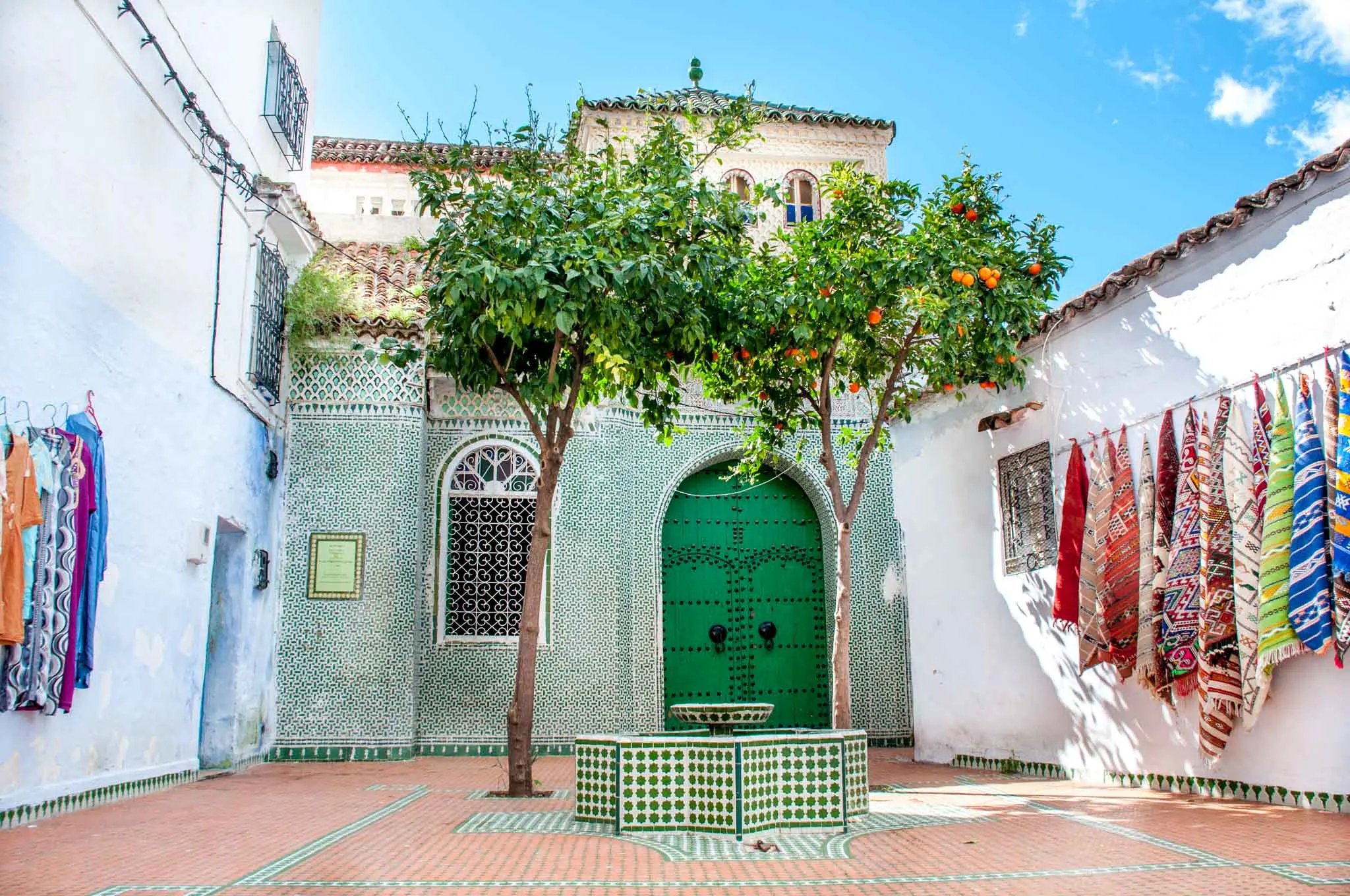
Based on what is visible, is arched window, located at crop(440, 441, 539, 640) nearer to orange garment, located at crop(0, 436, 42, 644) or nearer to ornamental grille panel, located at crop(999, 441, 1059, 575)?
ornamental grille panel, located at crop(999, 441, 1059, 575)

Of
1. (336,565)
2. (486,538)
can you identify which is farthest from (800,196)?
(336,565)

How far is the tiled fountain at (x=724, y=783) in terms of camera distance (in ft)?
15.2

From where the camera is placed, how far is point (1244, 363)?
574cm

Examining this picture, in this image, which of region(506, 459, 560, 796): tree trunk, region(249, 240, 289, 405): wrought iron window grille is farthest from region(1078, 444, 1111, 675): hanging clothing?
region(249, 240, 289, 405): wrought iron window grille

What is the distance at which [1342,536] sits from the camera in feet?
16.0

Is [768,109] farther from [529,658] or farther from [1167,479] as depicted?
[529,658]

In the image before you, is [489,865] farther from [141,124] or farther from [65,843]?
[141,124]

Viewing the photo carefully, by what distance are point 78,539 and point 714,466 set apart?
21.0 ft

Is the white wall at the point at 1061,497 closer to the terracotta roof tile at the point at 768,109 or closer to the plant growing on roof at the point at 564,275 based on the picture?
the plant growing on roof at the point at 564,275

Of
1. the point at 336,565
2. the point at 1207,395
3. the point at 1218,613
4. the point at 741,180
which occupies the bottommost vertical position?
the point at 1218,613

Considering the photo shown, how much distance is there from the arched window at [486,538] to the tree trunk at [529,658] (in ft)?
10.6

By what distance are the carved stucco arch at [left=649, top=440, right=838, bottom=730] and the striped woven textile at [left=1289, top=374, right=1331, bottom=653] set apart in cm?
521

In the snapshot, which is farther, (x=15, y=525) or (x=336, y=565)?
(x=336, y=565)

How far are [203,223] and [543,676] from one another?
461cm
